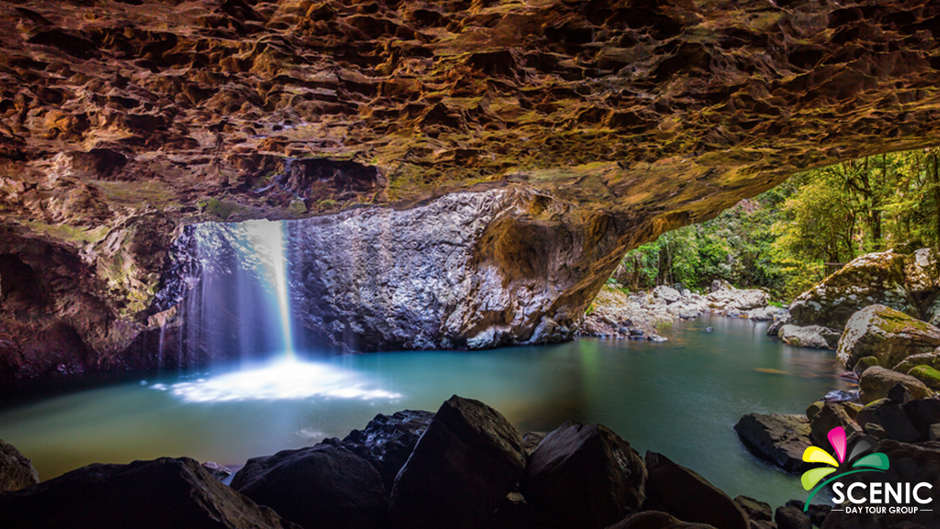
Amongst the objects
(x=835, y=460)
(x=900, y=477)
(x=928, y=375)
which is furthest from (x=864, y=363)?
(x=900, y=477)

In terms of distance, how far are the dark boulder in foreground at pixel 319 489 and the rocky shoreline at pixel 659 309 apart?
1094cm

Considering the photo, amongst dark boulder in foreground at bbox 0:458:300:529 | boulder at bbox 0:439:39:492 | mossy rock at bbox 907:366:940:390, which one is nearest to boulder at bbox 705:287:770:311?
mossy rock at bbox 907:366:940:390

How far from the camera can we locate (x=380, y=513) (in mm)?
2643

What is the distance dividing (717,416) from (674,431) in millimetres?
974

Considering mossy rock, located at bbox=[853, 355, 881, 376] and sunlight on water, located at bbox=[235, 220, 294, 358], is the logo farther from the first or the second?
sunlight on water, located at bbox=[235, 220, 294, 358]

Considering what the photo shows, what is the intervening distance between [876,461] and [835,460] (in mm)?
848

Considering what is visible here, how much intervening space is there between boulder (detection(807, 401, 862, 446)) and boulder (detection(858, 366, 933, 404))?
114cm

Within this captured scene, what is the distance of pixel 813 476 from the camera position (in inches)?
146

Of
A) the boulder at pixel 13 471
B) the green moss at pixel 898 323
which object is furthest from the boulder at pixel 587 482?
the green moss at pixel 898 323

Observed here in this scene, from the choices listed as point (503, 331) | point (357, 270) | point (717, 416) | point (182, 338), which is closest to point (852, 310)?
point (717, 416)

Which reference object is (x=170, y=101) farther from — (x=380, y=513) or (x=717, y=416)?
(x=717, y=416)

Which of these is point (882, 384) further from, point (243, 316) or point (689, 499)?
point (243, 316)

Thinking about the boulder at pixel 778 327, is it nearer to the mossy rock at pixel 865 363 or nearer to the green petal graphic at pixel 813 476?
the mossy rock at pixel 865 363

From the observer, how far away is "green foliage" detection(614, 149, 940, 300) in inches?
401
